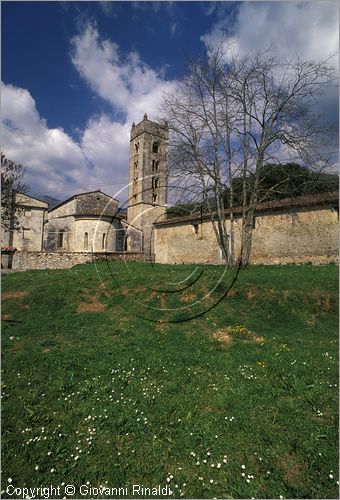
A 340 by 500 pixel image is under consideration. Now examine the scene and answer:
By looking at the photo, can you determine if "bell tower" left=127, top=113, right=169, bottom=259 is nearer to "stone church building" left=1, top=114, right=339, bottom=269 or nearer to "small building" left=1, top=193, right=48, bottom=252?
"stone church building" left=1, top=114, right=339, bottom=269

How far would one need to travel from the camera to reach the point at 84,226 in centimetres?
3516

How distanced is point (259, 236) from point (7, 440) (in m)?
20.3

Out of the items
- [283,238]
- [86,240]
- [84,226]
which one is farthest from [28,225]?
[283,238]

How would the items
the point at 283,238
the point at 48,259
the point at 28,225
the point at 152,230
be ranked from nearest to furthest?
the point at 283,238 < the point at 48,259 < the point at 152,230 < the point at 28,225

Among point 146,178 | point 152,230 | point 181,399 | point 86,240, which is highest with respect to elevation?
point 146,178

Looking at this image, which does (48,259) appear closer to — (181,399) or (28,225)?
(28,225)

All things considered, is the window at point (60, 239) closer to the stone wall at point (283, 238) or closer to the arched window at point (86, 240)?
the arched window at point (86, 240)

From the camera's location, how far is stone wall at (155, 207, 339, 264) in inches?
733

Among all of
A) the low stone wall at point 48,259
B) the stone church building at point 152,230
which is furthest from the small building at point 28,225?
the low stone wall at point 48,259

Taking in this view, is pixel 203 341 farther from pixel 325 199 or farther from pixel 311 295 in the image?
pixel 325 199

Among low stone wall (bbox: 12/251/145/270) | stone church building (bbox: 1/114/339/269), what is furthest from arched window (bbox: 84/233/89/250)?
low stone wall (bbox: 12/251/145/270)

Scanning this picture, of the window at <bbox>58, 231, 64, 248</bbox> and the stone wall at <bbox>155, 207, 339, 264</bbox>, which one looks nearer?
the stone wall at <bbox>155, 207, 339, 264</bbox>

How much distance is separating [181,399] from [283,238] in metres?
17.6

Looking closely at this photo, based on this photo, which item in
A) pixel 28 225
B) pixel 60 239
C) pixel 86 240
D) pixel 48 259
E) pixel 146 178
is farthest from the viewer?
pixel 146 178
